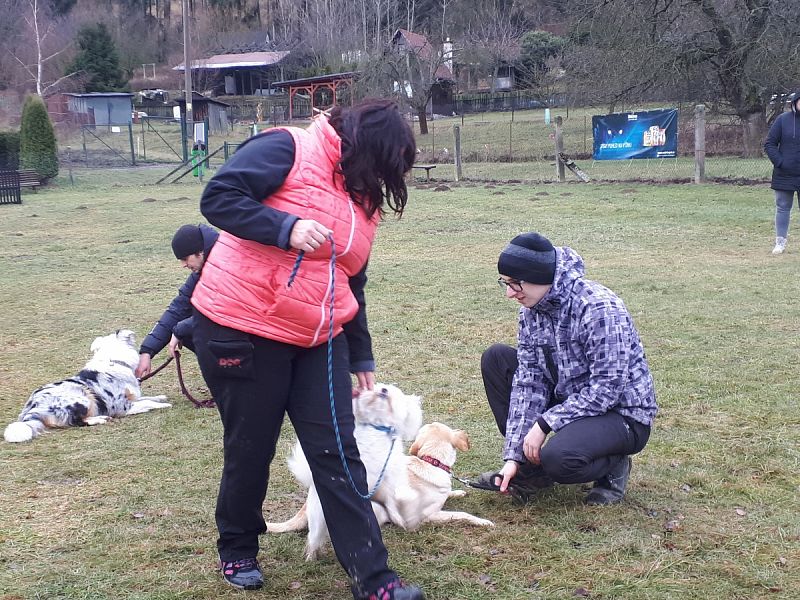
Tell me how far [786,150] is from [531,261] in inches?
303

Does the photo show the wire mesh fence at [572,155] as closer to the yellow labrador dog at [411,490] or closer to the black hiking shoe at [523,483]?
the black hiking shoe at [523,483]

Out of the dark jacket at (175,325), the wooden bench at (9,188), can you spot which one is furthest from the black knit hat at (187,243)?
the wooden bench at (9,188)

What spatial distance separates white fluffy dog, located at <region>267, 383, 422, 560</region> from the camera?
3262mm

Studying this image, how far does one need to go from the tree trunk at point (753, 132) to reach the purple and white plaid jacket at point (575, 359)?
74.1 feet

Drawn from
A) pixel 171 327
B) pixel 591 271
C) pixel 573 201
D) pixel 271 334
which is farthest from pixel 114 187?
pixel 271 334

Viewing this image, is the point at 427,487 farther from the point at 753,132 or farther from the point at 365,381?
the point at 753,132

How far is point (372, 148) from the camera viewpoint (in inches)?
108

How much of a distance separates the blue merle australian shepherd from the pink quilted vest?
2961 millimetres

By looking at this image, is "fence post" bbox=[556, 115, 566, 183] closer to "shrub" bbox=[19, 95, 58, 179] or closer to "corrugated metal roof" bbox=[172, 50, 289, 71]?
"shrub" bbox=[19, 95, 58, 179]

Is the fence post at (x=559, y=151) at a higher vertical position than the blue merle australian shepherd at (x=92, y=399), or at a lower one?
higher

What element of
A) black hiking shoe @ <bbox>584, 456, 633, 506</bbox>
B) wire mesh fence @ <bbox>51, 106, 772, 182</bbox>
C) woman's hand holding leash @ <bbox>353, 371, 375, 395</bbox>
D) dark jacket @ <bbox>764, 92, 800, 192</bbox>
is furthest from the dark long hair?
wire mesh fence @ <bbox>51, 106, 772, 182</bbox>

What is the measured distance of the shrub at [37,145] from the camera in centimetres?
2611

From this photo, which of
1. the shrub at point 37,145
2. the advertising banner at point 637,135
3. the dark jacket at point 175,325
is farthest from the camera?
the shrub at point 37,145

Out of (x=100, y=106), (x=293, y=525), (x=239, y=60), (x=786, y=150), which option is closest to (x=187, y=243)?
(x=293, y=525)
